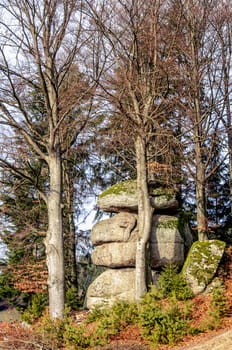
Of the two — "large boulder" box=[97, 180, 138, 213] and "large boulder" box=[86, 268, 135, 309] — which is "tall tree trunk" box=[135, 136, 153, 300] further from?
"large boulder" box=[86, 268, 135, 309]

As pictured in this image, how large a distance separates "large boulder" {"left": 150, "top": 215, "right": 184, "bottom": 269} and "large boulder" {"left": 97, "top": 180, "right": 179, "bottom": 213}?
74 cm

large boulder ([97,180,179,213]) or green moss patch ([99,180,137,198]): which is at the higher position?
green moss patch ([99,180,137,198])

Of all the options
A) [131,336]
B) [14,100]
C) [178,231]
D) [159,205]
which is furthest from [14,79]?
[131,336]

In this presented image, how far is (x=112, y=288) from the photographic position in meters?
13.6

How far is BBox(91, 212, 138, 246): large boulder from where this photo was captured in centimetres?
1389

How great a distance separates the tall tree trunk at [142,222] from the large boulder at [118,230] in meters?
0.97

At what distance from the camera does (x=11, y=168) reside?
13219mm

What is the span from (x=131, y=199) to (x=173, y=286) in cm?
338

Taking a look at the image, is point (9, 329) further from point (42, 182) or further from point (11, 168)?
point (42, 182)

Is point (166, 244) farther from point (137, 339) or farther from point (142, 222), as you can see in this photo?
point (137, 339)

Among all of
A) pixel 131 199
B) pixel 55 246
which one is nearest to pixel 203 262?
pixel 131 199

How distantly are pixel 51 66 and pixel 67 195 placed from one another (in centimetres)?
764

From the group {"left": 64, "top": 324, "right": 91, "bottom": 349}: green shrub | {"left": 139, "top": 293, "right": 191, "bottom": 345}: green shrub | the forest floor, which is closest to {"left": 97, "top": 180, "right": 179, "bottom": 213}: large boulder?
the forest floor

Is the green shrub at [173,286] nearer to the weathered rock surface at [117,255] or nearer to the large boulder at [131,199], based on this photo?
the weathered rock surface at [117,255]
